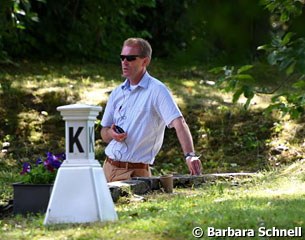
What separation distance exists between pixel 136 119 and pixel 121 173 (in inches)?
Result: 19.8

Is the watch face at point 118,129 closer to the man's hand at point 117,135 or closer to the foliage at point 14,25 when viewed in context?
the man's hand at point 117,135

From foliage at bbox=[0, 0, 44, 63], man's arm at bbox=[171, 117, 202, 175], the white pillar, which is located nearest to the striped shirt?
man's arm at bbox=[171, 117, 202, 175]

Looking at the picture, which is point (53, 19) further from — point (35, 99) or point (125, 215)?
point (125, 215)

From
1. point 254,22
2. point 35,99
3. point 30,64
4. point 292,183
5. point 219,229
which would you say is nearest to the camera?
point 254,22

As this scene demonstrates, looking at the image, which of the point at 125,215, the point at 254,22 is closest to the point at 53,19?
the point at 125,215

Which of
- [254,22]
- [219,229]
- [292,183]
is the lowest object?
[292,183]

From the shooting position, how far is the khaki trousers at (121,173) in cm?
662

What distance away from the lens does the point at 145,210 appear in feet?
16.4

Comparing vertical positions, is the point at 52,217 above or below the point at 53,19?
below

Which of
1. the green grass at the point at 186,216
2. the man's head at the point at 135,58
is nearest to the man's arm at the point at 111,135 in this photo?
the man's head at the point at 135,58

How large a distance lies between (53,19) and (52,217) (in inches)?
380

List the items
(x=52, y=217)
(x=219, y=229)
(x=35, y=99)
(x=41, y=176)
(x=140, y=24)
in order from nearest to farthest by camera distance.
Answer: (x=219, y=229), (x=52, y=217), (x=41, y=176), (x=35, y=99), (x=140, y=24)

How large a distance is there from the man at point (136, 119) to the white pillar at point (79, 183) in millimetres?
1819
